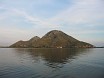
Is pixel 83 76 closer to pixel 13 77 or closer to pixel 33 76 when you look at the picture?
pixel 33 76

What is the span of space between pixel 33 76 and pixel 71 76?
993 cm

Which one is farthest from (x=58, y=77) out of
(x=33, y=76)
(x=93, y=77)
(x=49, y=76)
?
(x=93, y=77)

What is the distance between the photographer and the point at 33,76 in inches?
1725

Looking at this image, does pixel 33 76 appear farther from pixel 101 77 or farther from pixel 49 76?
pixel 101 77

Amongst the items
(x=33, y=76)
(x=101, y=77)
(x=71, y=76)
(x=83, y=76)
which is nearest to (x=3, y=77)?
(x=33, y=76)

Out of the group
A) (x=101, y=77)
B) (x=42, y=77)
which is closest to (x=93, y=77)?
(x=101, y=77)

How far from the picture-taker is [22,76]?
43.9m

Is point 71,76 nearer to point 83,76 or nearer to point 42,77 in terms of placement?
point 83,76

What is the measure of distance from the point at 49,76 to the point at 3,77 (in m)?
11.7

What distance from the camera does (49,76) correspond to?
143 feet

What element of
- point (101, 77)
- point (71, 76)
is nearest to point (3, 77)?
point (71, 76)

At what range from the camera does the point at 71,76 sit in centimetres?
4441

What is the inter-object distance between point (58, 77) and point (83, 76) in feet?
22.8

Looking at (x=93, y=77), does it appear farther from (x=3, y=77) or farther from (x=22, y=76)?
(x=3, y=77)
